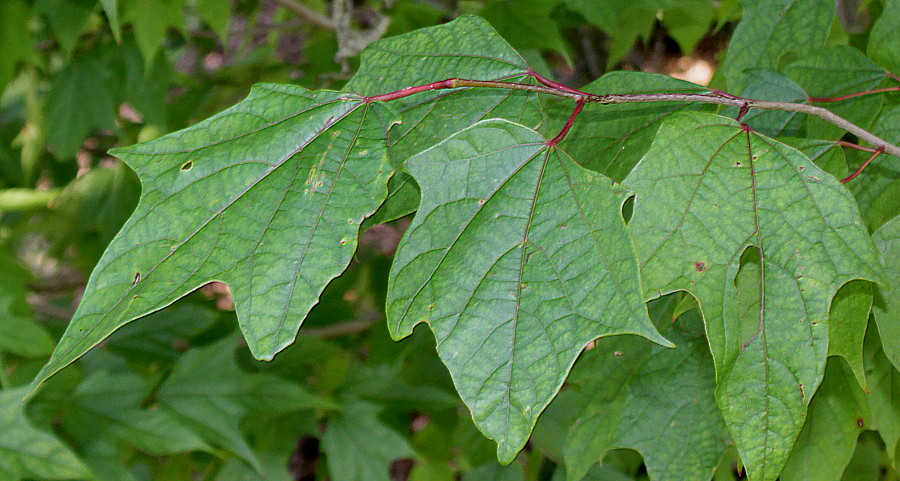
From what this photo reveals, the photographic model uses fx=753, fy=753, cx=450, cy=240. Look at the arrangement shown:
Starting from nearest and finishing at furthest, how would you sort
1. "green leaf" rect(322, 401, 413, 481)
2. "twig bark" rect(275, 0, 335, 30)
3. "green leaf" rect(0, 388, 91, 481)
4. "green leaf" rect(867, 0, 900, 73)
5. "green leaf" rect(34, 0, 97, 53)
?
1. "green leaf" rect(867, 0, 900, 73)
2. "green leaf" rect(0, 388, 91, 481)
3. "green leaf" rect(322, 401, 413, 481)
4. "green leaf" rect(34, 0, 97, 53)
5. "twig bark" rect(275, 0, 335, 30)

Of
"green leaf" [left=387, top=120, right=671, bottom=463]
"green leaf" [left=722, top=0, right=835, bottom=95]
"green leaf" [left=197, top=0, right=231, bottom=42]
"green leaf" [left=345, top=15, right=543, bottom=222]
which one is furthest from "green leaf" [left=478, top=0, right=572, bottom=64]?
"green leaf" [left=387, top=120, right=671, bottom=463]

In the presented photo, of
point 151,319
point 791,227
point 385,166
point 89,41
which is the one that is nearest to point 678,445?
point 791,227

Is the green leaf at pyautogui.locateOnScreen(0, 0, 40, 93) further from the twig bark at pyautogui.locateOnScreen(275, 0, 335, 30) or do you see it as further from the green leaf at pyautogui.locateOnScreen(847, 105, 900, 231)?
the green leaf at pyautogui.locateOnScreen(847, 105, 900, 231)

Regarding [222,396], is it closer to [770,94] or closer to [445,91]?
[445,91]

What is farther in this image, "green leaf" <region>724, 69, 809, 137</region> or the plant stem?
"green leaf" <region>724, 69, 809, 137</region>

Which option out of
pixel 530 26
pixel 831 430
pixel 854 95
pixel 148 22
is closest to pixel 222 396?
pixel 148 22

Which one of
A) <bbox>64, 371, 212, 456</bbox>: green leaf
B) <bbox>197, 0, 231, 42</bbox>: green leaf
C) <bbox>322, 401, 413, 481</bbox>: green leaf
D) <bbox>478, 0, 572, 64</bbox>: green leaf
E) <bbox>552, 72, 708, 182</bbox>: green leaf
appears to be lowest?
<bbox>322, 401, 413, 481</bbox>: green leaf
